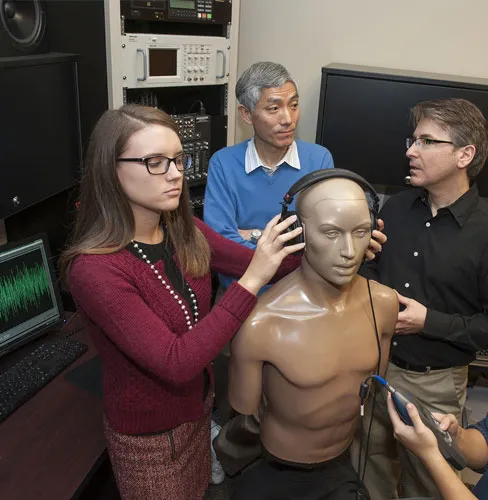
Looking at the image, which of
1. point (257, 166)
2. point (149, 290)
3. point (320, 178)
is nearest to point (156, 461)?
point (149, 290)

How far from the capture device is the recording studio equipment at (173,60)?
225 cm

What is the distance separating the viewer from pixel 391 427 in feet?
5.92

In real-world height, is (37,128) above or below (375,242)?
above

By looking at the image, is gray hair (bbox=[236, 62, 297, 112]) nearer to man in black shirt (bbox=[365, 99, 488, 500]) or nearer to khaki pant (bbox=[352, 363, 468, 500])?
man in black shirt (bbox=[365, 99, 488, 500])

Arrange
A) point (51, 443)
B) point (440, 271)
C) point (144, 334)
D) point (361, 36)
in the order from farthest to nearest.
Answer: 1. point (361, 36)
2. point (440, 271)
3. point (51, 443)
4. point (144, 334)

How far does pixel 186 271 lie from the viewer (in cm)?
138

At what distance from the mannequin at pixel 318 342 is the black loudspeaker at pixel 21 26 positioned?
1.31m

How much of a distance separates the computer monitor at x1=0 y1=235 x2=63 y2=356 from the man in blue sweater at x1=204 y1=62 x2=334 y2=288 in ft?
2.18

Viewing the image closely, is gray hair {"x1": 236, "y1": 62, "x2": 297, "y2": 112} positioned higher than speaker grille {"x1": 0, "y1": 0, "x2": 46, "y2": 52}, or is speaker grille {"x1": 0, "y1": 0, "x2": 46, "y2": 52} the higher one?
speaker grille {"x1": 0, "y1": 0, "x2": 46, "y2": 52}

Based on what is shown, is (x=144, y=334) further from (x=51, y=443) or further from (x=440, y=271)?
(x=440, y=271)

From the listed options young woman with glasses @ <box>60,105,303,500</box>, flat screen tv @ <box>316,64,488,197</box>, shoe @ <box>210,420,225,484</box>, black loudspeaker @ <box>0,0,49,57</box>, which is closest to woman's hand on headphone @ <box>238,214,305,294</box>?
young woman with glasses @ <box>60,105,303,500</box>

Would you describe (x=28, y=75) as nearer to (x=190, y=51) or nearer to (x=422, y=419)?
(x=190, y=51)

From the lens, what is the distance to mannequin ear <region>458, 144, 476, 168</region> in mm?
1665

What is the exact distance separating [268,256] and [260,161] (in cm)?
88
